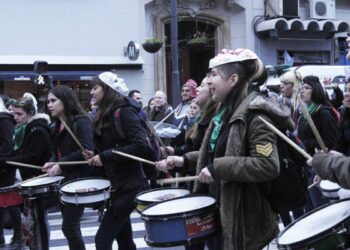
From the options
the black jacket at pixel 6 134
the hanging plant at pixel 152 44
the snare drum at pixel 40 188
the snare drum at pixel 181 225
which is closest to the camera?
the snare drum at pixel 181 225

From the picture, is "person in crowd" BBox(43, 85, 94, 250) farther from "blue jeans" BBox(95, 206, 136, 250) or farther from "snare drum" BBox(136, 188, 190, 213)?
"snare drum" BBox(136, 188, 190, 213)

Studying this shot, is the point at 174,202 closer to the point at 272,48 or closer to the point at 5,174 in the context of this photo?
the point at 5,174

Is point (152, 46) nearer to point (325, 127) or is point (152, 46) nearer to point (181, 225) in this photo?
point (325, 127)

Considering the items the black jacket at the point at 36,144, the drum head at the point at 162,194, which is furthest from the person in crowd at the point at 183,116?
the drum head at the point at 162,194

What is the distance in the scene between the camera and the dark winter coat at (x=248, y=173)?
3.04 meters

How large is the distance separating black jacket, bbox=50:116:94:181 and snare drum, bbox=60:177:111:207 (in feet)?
1.04

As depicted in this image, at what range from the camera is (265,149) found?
305 centimetres

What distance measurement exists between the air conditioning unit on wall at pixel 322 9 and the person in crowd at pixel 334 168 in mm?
18725

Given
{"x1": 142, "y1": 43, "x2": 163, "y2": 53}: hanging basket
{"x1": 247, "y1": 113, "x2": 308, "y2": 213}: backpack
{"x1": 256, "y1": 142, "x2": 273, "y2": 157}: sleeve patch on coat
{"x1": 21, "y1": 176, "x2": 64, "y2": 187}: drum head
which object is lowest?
A: {"x1": 21, "y1": 176, "x2": 64, "y2": 187}: drum head

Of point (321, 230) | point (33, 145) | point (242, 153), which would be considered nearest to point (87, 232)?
point (33, 145)

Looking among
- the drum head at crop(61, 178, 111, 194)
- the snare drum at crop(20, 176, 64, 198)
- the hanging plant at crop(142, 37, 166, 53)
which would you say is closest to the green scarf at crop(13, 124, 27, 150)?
the snare drum at crop(20, 176, 64, 198)

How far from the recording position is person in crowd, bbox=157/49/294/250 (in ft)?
10.0

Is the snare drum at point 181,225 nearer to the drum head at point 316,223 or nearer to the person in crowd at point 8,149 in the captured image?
the drum head at point 316,223

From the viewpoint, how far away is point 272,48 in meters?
20.2
